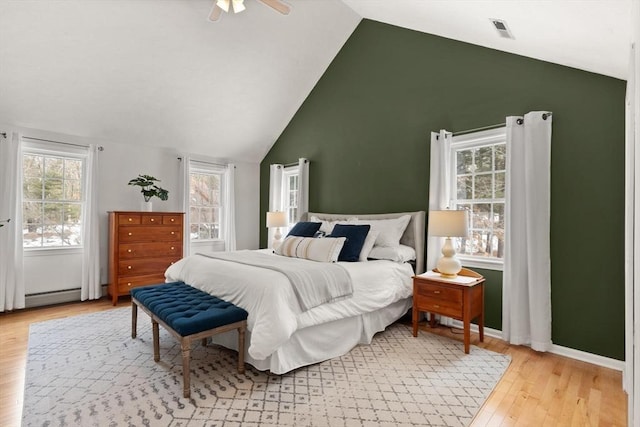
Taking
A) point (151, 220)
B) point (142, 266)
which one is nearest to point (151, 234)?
point (151, 220)

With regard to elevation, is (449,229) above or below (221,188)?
below

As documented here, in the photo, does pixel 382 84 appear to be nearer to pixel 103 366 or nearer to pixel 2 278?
pixel 103 366

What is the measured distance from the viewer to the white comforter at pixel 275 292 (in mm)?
2211

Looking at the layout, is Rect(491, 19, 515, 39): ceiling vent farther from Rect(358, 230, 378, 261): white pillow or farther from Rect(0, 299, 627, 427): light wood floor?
Rect(0, 299, 627, 427): light wood floor

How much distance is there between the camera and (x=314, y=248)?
3291 millimetres

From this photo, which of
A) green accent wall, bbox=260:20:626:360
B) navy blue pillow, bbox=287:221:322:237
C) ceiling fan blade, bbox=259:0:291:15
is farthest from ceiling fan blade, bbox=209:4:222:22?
navy blue pillow, bbox=287:221:322:237

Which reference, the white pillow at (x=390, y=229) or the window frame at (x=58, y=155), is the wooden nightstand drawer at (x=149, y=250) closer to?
the window frame at (x=58, y=155)

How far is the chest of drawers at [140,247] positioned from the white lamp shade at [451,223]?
3652 mm

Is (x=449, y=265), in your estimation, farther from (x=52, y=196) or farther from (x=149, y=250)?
(x=52, y=196)

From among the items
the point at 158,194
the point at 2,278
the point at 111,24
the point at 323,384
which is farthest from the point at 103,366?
the point at 111,24

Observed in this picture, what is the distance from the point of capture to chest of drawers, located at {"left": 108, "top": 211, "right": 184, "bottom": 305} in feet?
14.1

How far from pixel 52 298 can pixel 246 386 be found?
3.62 meters

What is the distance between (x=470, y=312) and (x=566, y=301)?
0.82m

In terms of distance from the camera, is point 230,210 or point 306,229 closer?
point 306,229
